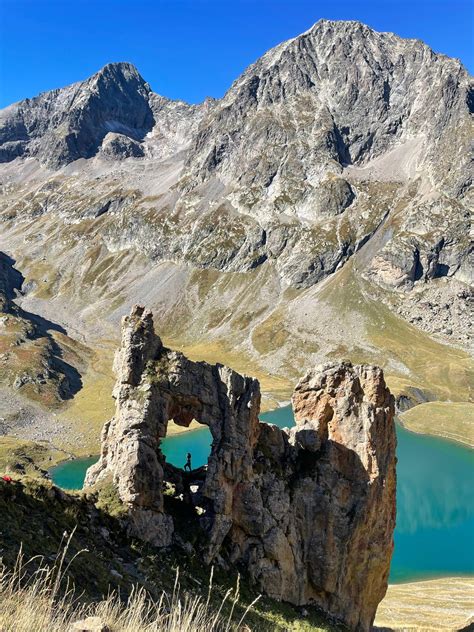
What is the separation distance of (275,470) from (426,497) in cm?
7724

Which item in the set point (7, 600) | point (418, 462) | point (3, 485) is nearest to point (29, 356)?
point (418, 462)

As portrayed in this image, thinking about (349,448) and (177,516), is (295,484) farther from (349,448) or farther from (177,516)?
(177,516)

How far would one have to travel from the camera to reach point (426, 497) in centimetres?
9644

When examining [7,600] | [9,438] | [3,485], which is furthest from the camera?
[9,438]

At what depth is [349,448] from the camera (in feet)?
116

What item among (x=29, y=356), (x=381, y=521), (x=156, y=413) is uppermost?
(x=29, y=356)

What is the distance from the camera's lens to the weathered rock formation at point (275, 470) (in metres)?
27.1

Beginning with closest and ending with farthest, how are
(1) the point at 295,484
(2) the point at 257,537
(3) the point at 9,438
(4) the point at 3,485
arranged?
(4) the point at 3,485 → (2) the point at 257,537 → (1) the point at 295,484 → (3) the point at 9,438

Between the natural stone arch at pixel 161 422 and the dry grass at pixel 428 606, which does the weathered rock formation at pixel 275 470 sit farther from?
the dry grass at pixel 428 606

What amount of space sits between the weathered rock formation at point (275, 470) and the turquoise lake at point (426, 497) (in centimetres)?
4228

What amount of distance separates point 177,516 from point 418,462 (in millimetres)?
101973

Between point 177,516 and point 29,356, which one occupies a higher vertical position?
point 29,356

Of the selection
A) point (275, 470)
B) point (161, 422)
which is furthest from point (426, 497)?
point (161, 422)

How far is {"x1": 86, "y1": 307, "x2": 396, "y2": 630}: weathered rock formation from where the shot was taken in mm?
27109
